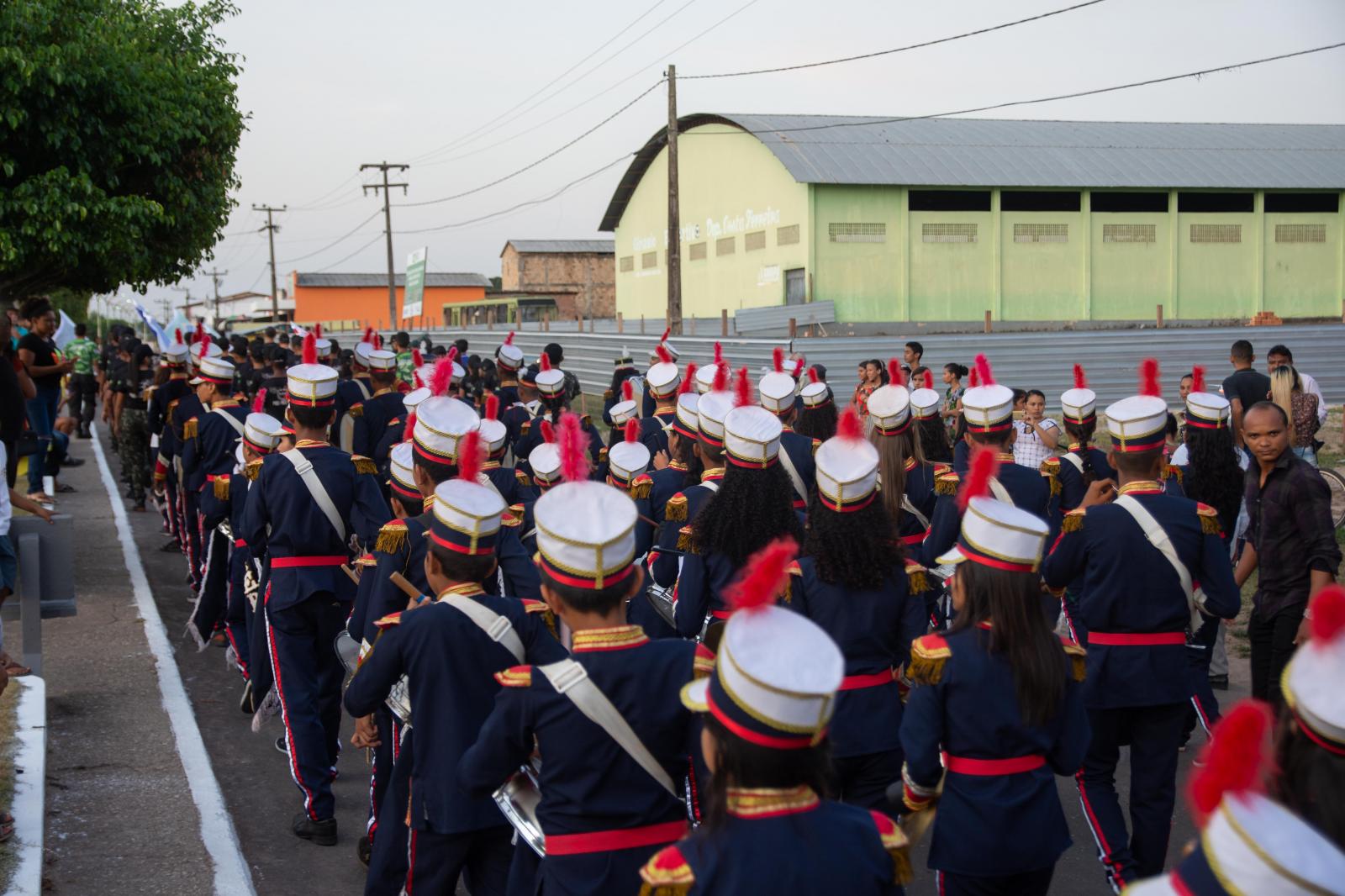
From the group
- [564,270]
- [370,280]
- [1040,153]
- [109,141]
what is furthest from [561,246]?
[109,141]

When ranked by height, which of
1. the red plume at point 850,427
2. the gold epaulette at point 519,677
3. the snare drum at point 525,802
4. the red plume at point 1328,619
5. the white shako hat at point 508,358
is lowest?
the snare drum at point 525,802

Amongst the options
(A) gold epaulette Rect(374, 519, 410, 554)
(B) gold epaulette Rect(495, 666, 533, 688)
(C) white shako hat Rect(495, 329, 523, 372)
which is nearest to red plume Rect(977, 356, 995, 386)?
(A) gold epaulette Rect(374, 519, 410, 554)

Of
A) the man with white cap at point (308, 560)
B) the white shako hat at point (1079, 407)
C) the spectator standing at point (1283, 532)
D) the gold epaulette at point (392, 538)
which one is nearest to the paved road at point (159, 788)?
the man with white cap at point (308, 560)

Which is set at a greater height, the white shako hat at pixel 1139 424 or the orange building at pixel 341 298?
the orange building at pixel 341 298

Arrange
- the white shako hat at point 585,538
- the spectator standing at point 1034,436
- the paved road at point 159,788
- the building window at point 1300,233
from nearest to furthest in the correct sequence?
1. the white shako hat at point 585,538
2. the paved road at point 159,788
3. the spectator standing at point 1034,436
4. the building window at point 1300,233

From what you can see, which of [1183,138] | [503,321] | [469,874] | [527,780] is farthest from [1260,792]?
[503,321]

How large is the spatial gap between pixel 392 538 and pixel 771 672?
8.69 ft

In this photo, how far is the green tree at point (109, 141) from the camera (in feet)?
38.1

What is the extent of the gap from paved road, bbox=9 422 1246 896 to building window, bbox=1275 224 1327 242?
34.2m

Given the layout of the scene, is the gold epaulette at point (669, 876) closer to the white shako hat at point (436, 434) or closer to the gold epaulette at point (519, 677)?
the gold epaulette at point (519, 677)

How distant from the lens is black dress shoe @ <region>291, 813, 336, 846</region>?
19.5ft

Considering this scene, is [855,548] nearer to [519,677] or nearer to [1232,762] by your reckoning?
[519,677]

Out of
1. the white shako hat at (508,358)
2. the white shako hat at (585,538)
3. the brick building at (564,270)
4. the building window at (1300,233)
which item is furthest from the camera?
the brick building at (564,270)

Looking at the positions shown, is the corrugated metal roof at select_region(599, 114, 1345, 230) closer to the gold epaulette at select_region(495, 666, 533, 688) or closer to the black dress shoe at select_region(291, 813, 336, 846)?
the black dress shoe at select_region(291, 813, 336, 846)
